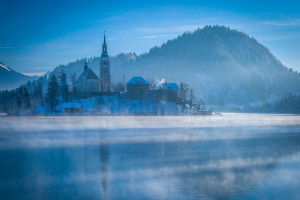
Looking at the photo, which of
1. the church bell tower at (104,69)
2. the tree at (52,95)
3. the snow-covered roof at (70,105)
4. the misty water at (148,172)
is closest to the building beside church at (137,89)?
the church bell tower at (104,69)

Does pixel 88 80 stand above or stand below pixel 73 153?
above

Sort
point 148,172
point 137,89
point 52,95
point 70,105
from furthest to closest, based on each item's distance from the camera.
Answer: point 137,89 → point 52,95 → point 70,105 → point 148,172

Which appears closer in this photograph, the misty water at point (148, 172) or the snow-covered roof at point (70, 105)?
the misty water at point (148, 172)

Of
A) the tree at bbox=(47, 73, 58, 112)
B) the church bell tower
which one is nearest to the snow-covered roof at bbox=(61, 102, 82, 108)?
the tree at bbox=(47, 73, 58, 112)

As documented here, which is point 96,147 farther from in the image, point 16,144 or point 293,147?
point 293,147

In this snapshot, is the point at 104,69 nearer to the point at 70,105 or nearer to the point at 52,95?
the point at 52,95

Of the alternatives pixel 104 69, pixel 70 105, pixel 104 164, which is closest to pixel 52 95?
pixel 70 105

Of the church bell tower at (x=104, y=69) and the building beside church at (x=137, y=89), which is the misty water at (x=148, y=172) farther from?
the church bell tower at (x=104, y=69)

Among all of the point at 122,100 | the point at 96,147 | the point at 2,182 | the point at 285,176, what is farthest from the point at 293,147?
the point at 122,100

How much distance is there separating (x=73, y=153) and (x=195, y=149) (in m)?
14.2

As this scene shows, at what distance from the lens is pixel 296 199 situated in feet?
68.3

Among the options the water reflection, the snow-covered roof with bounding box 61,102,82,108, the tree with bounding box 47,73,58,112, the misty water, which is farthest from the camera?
the tree with bounding box 47,73,58,112

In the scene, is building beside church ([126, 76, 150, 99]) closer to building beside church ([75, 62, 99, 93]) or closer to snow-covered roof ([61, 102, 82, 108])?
building beside church ([75, 62, 99, 93])

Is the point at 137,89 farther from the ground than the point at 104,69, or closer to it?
closer to it
